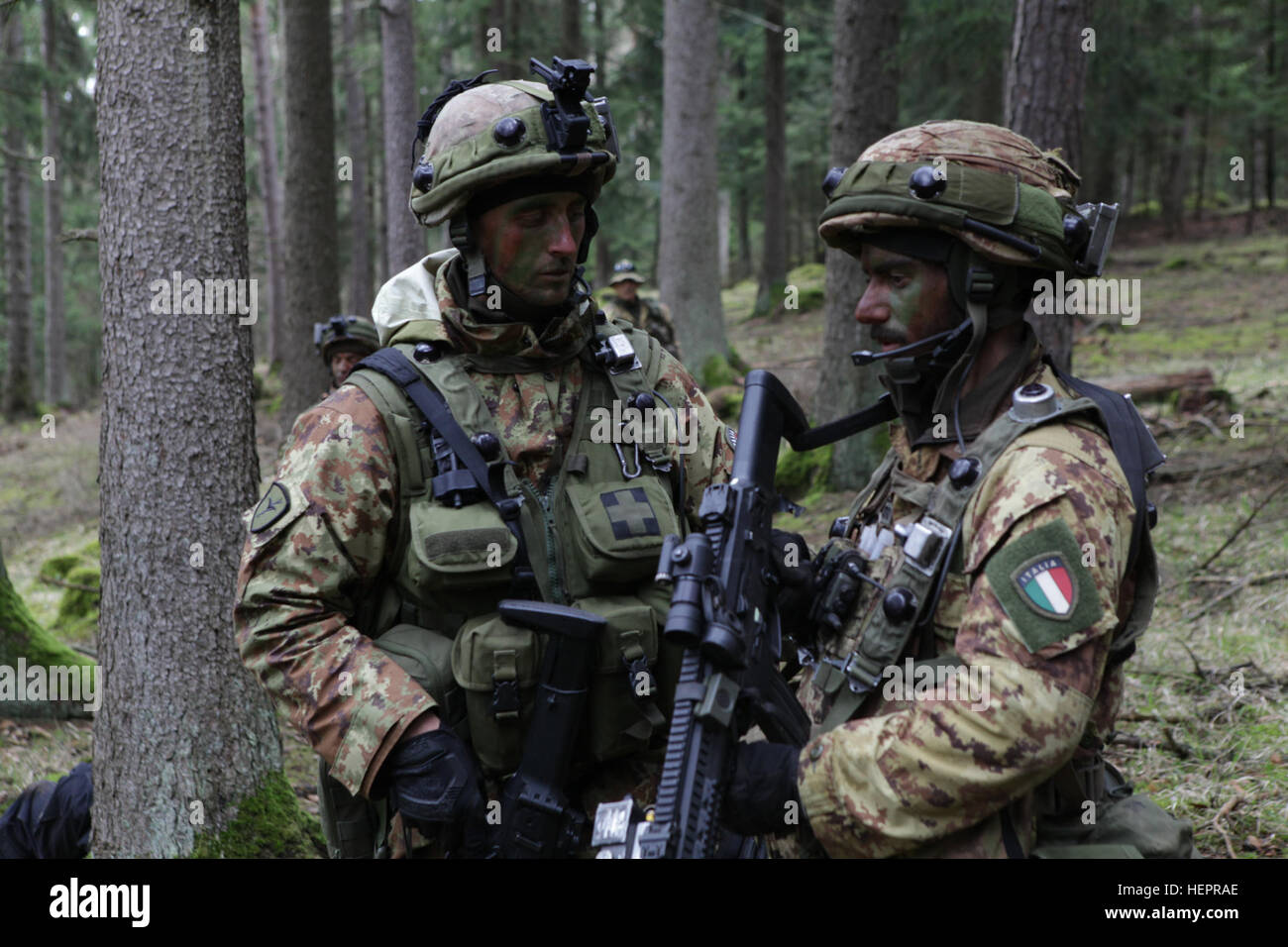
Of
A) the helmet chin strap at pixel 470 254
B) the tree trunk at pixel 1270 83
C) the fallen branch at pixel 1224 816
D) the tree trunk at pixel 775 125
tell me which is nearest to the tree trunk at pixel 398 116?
the helmet chin strap at pixel 470 254

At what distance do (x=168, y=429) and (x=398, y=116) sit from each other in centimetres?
806

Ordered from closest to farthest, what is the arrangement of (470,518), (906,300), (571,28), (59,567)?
(906,300) → (470,518) → (59,567) → (571,28)

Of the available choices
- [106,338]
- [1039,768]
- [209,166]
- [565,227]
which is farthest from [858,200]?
[106,338]

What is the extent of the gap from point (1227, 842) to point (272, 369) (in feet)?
65.3

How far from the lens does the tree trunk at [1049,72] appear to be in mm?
5777

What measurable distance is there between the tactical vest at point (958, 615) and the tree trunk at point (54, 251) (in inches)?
746

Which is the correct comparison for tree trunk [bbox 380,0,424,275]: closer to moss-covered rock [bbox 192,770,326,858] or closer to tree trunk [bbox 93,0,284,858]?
tree trunk [bbox 93,0,284,858]

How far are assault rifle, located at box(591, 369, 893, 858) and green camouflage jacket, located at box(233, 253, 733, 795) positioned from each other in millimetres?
676

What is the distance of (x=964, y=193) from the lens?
2.50 m

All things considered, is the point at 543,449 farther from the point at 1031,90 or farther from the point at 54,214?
the point at 54,214

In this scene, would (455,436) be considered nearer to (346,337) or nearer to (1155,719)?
(1155,719)

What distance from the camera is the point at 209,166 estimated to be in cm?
393

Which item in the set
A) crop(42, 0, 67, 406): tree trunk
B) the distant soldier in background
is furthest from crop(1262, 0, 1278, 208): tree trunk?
crop(42, 0, 67, 406): tree trunk

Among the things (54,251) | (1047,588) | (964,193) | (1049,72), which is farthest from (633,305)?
(54,251)
